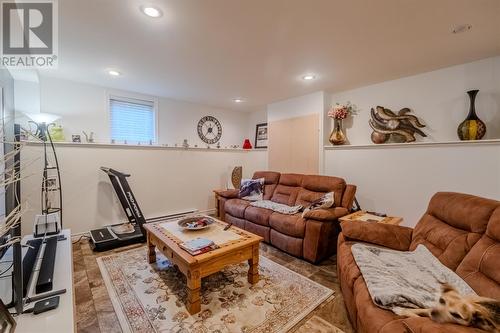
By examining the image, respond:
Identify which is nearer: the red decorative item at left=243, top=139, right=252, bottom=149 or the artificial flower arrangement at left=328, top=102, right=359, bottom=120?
the artificial flower arrangement at left=328, top=102, right=359, bottom=120

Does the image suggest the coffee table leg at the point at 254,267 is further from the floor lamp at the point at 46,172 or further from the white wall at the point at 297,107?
the white wall at the point at 297,107

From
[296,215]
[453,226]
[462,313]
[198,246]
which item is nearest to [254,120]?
[296,215]

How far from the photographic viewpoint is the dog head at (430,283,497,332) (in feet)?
Answer: 3.09

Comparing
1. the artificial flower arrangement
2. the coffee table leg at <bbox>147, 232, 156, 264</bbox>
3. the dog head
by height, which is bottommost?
the coffee table leg at <bbox>147, 232, 156, 264</bbox>

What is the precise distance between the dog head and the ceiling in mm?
1922

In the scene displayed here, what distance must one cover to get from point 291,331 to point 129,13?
2.68m

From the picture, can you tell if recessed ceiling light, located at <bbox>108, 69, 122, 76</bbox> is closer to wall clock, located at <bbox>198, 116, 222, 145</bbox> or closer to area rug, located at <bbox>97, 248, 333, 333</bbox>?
wall clock, located at <bbox>198, 116, 222, 145</bbox>

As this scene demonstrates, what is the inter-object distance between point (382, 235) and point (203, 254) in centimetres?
152

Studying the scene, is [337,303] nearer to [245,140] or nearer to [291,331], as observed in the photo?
[291,331]

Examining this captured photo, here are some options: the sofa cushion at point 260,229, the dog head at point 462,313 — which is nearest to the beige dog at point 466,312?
the dog head at point 462,313

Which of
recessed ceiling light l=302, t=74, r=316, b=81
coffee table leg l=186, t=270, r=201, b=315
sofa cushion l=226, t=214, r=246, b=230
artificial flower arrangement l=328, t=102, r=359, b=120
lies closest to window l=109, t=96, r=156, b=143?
sofa cushion l=226, t=214, r=246, b=230

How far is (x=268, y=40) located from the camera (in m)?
2.21

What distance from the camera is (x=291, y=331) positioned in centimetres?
158

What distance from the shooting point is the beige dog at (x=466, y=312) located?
0.94 metres
